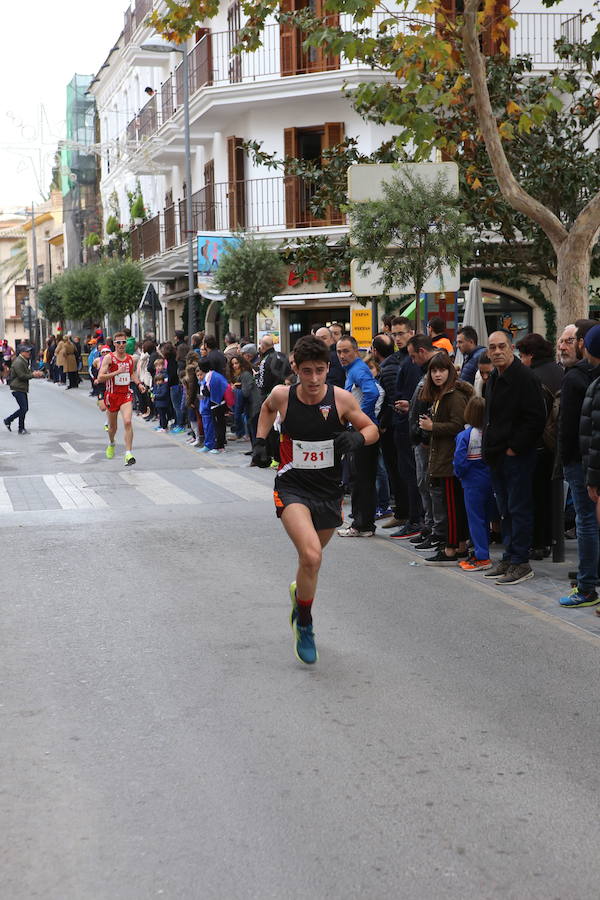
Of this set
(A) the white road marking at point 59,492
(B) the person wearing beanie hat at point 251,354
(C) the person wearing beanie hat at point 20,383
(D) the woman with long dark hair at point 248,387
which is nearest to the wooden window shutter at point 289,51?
(C) the person wearing beanie hat at point 20,383

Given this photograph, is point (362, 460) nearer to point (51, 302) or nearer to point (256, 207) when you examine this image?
point (256, 207)

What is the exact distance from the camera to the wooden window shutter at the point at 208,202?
33469 millimetres

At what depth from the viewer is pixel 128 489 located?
1518cm

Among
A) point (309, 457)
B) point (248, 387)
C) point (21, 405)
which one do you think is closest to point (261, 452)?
point (309, 457)

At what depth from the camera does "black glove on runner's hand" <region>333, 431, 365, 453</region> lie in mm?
6828

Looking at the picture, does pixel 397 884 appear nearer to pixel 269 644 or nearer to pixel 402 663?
pixel 402 663

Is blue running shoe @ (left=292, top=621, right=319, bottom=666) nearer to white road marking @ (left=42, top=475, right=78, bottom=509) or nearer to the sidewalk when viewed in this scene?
the sidewalk

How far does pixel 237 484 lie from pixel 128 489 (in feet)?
4.74

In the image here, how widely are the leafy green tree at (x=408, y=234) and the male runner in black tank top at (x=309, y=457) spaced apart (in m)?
9.17

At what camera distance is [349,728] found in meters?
5.64

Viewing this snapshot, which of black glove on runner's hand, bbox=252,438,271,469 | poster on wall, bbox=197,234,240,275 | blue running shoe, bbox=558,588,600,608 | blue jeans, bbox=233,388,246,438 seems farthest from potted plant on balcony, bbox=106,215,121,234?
black glove on runner's hand, bbox=252,438,271,469

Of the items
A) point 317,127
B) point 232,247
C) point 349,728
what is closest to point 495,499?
point 349,728

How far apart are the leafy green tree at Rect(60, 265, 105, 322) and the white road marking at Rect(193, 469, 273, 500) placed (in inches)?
1349

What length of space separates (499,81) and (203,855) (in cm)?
2042
